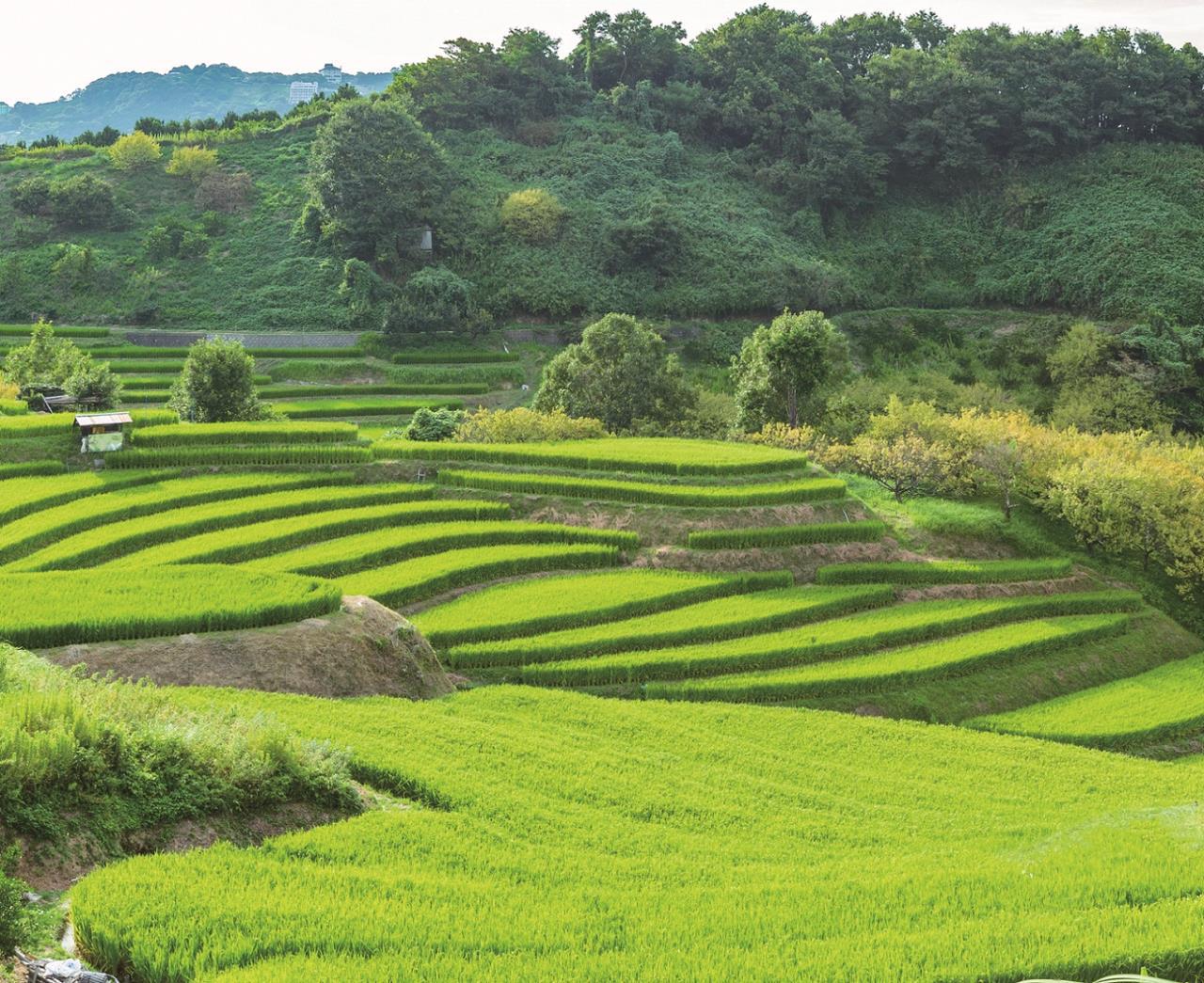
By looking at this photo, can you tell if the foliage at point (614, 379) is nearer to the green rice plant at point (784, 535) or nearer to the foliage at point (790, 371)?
the foliage at point (790, 371)

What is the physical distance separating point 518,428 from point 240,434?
9.88m

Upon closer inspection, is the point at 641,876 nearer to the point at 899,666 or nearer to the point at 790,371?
the point at 899,666

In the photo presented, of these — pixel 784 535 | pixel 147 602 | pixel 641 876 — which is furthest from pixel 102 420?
pixel 641 876

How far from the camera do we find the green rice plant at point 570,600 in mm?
25297

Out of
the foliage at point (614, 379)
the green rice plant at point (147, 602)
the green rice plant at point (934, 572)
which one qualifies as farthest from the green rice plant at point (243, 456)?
the green rice plant at point (934, 572)

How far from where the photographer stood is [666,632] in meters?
26.3

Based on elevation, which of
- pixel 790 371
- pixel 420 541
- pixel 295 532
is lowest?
pixel 420 541

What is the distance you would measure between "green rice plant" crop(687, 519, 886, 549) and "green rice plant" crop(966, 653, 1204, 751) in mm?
7542

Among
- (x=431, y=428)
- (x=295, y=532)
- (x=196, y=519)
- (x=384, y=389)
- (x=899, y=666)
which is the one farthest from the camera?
(x=384, y=389)

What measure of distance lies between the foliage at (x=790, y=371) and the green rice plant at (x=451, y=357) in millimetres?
18937

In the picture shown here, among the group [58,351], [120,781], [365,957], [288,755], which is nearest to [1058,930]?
[365,957]

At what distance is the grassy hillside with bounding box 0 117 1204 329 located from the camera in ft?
222

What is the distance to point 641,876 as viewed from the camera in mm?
11391

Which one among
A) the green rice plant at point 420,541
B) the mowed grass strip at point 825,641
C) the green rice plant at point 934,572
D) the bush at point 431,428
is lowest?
the mowed grass strip at point 825,641
